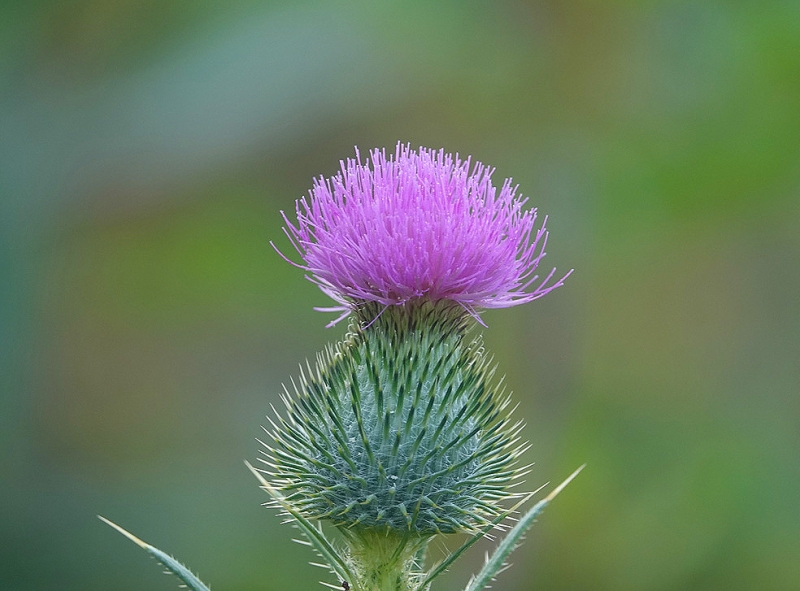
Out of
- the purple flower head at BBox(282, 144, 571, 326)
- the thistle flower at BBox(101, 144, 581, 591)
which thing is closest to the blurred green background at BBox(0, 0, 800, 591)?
the thistle flower at BBox(101, 144, 581, 591)

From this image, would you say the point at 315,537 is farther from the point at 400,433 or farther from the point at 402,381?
the point at 402,381

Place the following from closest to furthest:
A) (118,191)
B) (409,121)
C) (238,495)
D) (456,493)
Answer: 1. (456,493)
2. (238,495)
3. (118,191)
4. (409,121)

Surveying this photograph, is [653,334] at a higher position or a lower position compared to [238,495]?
lower

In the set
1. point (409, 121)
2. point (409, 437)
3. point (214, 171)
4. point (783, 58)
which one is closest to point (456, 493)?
point (409, 437)

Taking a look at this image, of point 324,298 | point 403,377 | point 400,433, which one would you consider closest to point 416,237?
point 403,377

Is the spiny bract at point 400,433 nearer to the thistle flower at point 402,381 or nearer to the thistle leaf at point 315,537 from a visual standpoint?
the thistle flower at point 402,381

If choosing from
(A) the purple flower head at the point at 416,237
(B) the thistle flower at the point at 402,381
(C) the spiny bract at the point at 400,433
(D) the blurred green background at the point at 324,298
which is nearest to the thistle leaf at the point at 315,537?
(B) the thistle flower at the point at 402,381

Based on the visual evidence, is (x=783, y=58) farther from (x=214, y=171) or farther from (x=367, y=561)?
(x=367, y=561)
